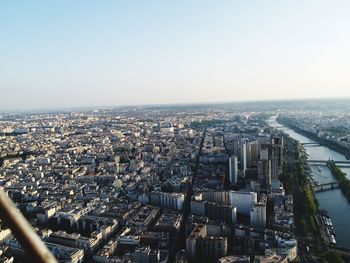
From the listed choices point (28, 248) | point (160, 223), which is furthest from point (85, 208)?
point (28, 248)

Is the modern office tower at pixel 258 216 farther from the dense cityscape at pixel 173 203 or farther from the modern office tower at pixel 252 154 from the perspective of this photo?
the modern office tower at pixel 252 154

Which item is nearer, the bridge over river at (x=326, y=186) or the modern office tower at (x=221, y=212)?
the modern office tower at (x=221, y=212)

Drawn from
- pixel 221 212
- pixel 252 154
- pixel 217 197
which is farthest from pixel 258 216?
pixel 252 154

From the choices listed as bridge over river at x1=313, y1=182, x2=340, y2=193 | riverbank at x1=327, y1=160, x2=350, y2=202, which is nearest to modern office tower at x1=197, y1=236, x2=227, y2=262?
riverbank at x1=327, y1=160, x2=350, y2=202

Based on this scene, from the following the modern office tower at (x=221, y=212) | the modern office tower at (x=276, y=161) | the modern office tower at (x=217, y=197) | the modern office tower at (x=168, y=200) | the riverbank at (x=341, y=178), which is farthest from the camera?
the modern office tower at (x=276, y=161)

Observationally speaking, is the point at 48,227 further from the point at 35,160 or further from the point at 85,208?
the point at 35,160

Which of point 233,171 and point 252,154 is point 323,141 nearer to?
point 252,154

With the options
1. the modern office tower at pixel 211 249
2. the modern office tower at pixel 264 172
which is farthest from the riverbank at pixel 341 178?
the modern office tower at pixel 211 249
